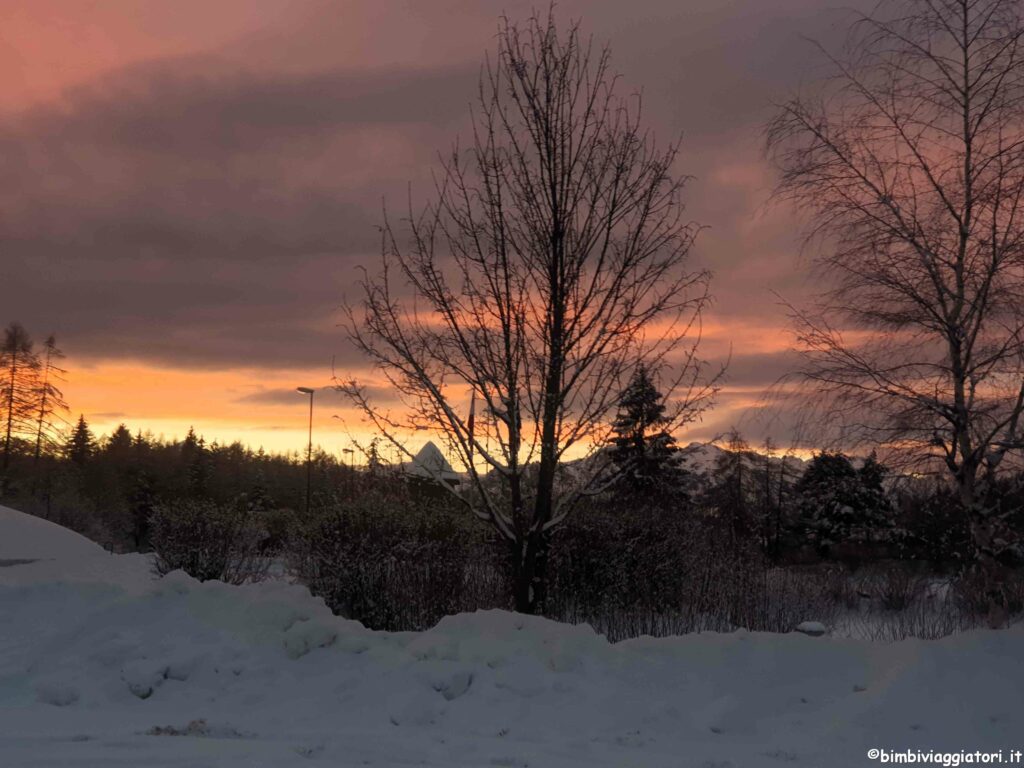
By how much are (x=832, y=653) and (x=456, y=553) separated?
5.67 metres

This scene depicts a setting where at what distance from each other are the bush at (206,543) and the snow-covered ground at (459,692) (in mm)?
3750

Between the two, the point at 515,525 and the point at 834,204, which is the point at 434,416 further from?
the point at 834,204

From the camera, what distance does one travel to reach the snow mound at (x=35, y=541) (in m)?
14.7

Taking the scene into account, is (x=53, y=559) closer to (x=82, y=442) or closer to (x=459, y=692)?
(x=459, y=692)

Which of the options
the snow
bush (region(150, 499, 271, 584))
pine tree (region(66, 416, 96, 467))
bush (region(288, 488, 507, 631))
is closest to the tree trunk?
bush (region(288, 488, 507, 631))

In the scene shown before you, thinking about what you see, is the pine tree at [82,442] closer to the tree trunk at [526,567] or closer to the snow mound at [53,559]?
the snow mound at [53,559]

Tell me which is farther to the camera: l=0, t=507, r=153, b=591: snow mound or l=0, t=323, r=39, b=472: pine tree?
l=0, t=323, r=39, b=472: pine tree

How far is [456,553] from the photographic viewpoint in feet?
39.6

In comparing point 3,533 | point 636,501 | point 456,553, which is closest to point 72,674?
point 456,553

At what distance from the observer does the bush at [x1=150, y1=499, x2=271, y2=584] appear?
13.1 meters

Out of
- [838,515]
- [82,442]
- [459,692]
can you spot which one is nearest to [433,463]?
[459,692]

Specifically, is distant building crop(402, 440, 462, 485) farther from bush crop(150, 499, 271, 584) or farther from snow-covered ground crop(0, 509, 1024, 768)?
bush crop(150, 499, 271, 584)

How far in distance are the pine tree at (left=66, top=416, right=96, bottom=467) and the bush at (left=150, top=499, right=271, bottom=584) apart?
183 ft

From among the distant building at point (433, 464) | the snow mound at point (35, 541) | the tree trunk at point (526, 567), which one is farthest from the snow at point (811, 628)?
the snow mound at point (35, 541)
